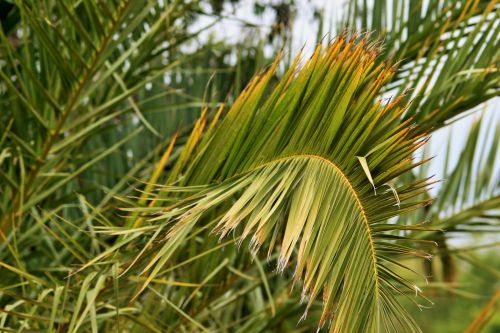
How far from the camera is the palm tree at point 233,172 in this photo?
1.31 m

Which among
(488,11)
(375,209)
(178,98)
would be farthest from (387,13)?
(375,209)

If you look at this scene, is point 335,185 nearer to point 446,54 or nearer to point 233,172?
point 233,172

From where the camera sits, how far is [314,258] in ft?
4.24

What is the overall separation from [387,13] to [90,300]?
59.4 inches

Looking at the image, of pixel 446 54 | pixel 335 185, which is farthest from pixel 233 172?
pixel 446 54

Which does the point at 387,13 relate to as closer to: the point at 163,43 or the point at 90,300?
the point at 163,43

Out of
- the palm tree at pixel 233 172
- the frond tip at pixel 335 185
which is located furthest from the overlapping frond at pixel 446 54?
the frond tip at pixel 335 185

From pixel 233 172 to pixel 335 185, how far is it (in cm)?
27

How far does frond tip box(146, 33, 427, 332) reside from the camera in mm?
1281

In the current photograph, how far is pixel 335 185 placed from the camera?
1.33m

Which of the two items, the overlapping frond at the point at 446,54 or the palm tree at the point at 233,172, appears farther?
the overlapping frond at the point at 446,54

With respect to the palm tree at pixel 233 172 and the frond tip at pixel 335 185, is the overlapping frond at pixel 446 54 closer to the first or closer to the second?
the palm tree at pixel 233 172

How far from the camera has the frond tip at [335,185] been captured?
4.20ft

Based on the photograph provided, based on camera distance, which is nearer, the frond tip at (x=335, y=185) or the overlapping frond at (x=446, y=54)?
the frond tip at (x=335, y=185)
